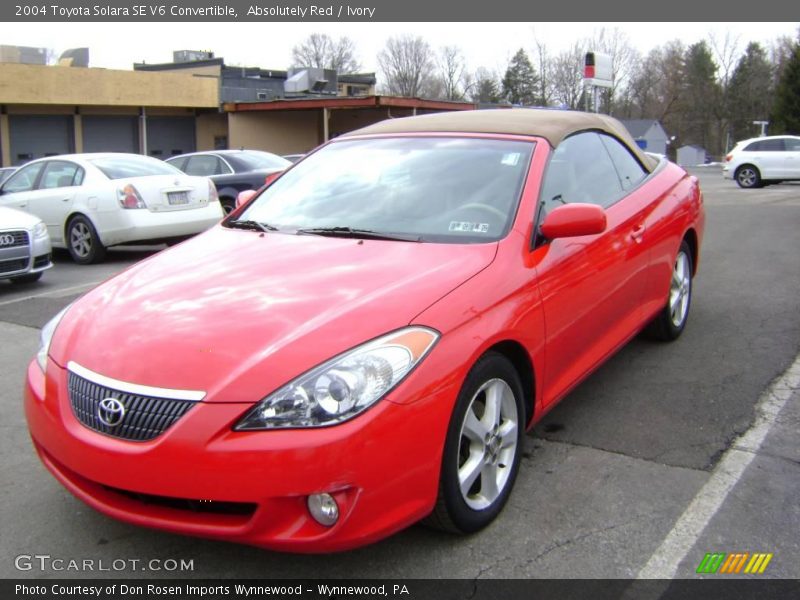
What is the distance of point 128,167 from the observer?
400 inches

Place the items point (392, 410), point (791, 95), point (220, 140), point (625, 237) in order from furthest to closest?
point (791, 95), point (220, 140), point (625, 237), point (392, 410)

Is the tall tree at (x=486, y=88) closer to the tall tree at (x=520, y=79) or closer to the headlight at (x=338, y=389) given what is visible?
the tall tree at (x=520, y=79)

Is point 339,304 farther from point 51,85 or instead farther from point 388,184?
point 51,85

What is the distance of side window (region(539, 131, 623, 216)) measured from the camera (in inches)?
149

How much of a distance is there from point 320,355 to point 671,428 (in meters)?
2.22

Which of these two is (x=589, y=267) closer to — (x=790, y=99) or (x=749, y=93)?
(x=790, y=99)

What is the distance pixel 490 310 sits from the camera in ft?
9.61

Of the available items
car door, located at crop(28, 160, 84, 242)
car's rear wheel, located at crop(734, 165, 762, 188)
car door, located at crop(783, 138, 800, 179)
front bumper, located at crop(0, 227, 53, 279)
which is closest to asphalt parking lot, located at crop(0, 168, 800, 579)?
front bumper, located at crop(0, 227, 53, 279)

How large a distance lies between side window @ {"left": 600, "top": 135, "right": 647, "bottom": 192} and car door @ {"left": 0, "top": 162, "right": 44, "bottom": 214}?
8.54 metres

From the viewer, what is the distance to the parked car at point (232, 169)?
512 inches

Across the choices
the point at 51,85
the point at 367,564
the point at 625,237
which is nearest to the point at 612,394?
the point at 625,237

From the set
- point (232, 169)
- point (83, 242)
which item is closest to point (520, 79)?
point (232, 169)

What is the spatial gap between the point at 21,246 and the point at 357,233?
18.9ft

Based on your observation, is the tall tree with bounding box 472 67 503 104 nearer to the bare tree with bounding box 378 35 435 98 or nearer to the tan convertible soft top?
the bare tree with bounding box 378 35 435 98
